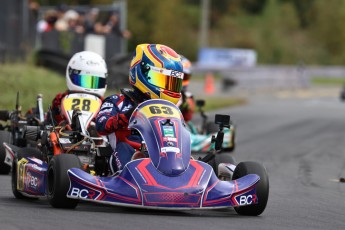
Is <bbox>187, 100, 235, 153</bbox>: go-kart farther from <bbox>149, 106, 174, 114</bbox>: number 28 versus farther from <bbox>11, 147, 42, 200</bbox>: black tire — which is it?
<bbox>149, 106, 174, 114</bbox>: number 28

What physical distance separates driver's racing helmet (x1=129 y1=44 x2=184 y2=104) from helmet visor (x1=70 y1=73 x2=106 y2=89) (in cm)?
291

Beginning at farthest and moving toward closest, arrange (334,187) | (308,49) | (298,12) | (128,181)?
(298,12), (308,49), (334,187), (128,181)

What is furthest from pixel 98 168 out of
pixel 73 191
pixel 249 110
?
pixel 249 110

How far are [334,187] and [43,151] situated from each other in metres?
3.32

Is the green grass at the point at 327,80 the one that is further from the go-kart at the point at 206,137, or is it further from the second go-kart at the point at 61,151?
the second go-kart at the point at 61,151

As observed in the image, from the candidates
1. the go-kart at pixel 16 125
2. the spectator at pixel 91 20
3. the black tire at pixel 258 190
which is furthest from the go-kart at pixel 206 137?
the spectator at pixel 91 20

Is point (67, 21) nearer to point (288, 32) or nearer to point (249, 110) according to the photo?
point (249, 110)

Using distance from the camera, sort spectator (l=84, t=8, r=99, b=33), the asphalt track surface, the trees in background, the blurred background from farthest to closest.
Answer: the trees in background, spectator (l=84, t=8, r=99, b=33), the blurred background, the asphalt track surface

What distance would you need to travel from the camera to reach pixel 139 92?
8641mm

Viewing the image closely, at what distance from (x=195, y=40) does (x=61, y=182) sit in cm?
7227

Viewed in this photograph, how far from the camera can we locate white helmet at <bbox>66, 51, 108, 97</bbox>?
454 inches

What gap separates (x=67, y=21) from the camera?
93.7 ft

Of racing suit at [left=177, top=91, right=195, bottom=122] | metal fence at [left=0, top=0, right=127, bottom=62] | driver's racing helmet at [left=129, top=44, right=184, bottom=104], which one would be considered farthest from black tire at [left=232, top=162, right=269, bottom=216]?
metal fence at [left=0, top=0, right=127, bottom=62]

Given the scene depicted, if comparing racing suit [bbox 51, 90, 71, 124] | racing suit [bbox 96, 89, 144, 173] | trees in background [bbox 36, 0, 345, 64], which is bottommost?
trees in background [bbox 36, 0, 345, 64]
